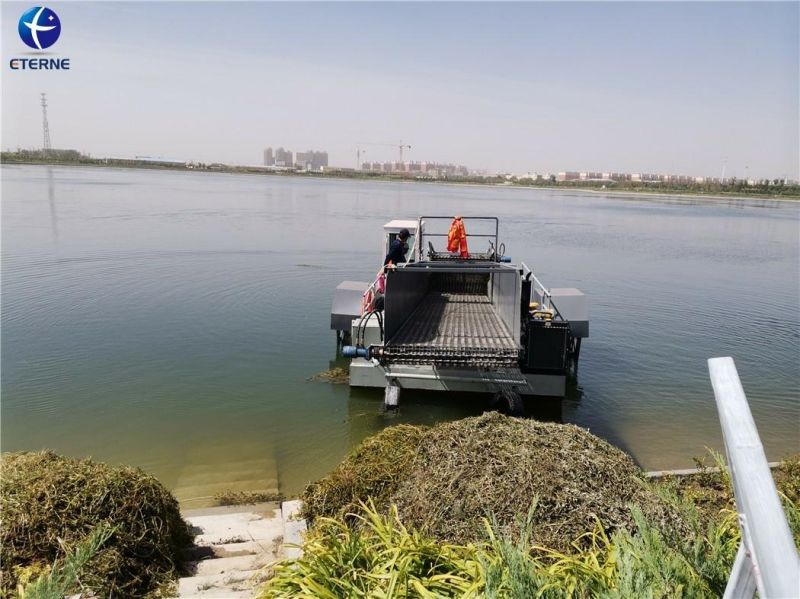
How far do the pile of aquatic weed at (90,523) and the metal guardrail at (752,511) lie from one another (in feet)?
11.7

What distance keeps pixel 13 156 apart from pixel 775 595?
15649 centimetres

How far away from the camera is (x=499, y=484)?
164 inches

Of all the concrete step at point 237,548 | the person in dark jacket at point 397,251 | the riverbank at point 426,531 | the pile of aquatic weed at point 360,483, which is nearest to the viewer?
the riverbank at point 426,531

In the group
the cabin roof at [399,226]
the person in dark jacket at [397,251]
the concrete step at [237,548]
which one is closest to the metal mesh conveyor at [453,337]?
the person in dark jacket at [397,251]

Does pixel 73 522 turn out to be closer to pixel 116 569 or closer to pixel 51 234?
pixel 116 569

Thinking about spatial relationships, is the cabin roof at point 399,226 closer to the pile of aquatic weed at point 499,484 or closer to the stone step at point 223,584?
the pile of aquatic weed at point 499,484

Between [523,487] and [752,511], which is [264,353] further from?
[752,511]

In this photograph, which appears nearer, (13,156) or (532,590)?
(532,590)

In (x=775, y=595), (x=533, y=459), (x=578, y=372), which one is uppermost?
(x=775, y=595)

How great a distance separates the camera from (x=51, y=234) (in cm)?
2627

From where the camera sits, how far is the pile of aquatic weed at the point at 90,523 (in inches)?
144

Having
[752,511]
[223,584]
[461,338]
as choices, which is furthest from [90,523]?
[461,338]

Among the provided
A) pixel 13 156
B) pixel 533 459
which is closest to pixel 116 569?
pixel 533 459

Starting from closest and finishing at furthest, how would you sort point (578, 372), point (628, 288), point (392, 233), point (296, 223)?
point (578, 372)
point (392, 233)
point (628, 288)
point (296, 223)
